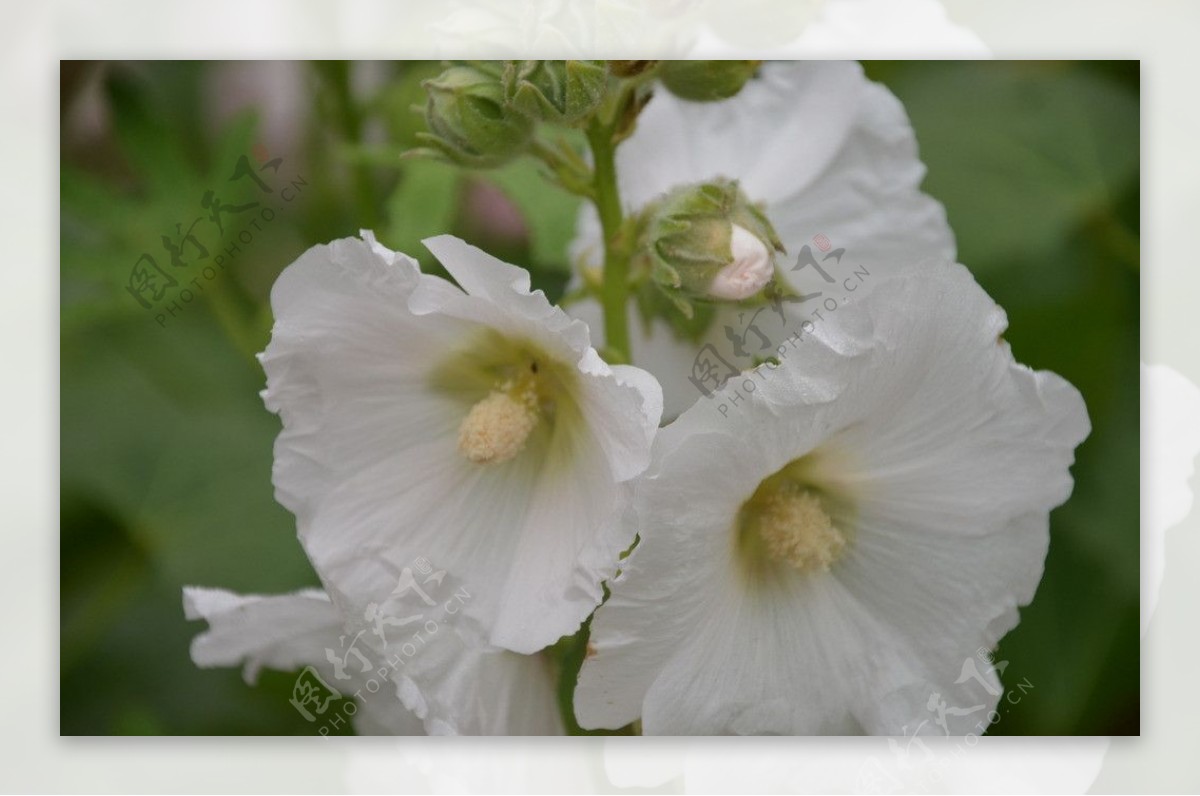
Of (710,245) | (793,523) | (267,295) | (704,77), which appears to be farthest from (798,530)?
(267,295)

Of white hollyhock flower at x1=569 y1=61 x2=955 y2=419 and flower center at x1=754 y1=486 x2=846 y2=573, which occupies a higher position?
white hollyhock flower at x1=569 y1=61 x2=955 y2=419

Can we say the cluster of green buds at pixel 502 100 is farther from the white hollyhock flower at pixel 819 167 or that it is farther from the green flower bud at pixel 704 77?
the white hollyhock flower at pixel 819 167

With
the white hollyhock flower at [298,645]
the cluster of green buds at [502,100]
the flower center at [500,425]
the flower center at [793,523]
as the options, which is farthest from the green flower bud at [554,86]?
the white hollyhock flower at [298,645]

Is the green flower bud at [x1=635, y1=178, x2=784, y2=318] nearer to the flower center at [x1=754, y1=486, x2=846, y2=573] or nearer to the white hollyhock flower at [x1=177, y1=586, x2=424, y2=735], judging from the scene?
the flower center at [x1=754, y1=486, x2=846, y2=573]

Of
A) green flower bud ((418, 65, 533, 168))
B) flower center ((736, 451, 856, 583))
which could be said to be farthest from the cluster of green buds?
flower center ((736, 451, 856, 583))

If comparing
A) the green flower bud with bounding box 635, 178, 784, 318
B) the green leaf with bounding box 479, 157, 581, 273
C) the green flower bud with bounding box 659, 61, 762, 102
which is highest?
the green flower bud with bounding box 659, 61, 762, 102

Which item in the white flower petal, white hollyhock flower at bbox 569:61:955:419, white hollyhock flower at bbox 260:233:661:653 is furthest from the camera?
white hollyhock flower at bbox 569:61:955:419
